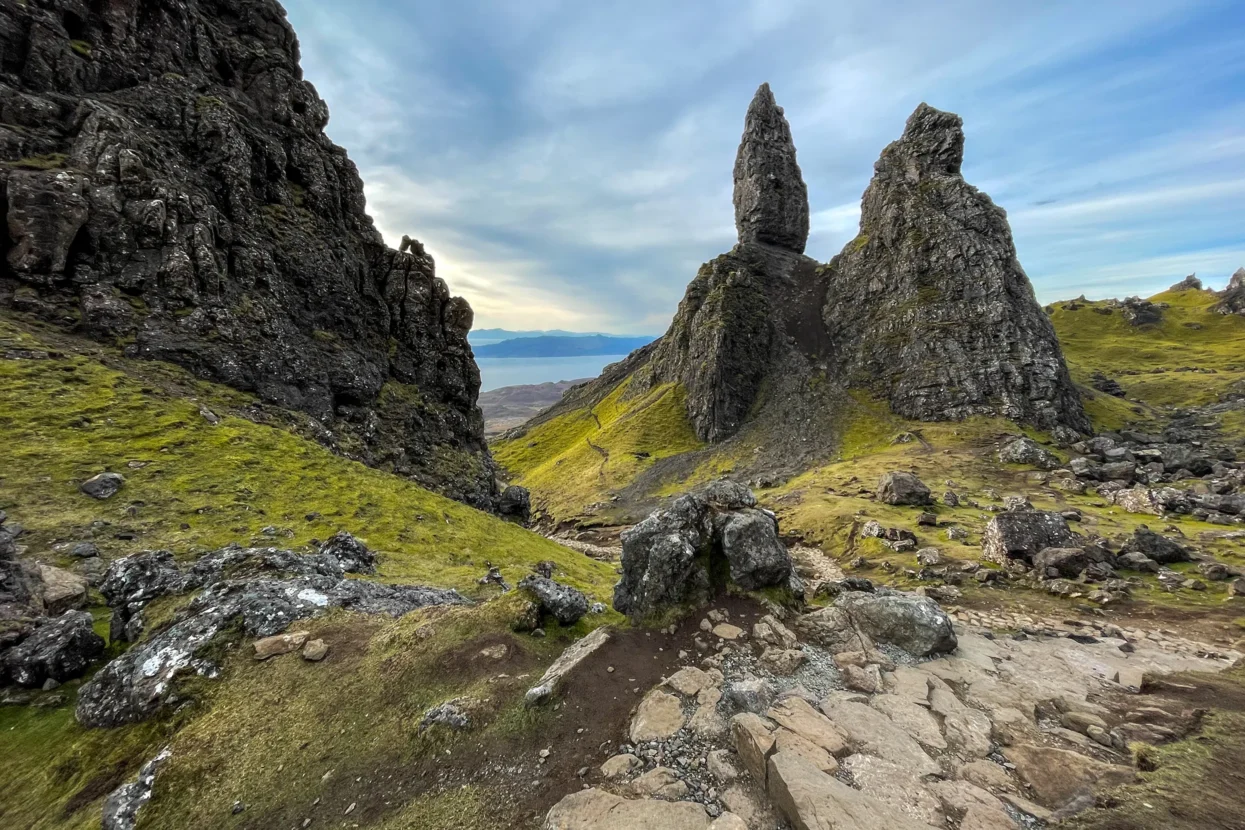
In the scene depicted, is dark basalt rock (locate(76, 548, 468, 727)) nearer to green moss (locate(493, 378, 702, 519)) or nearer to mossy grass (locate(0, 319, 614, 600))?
mossy grass (locate(0, 319, 614, 600))

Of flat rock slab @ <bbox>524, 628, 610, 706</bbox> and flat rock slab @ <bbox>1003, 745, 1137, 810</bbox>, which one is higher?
flat rock slab @ <bbox>524, 628, 610, 706</bbox>

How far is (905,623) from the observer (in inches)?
733

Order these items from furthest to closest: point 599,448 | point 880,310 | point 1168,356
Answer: point 1168,356
point 599,448
point 880,310

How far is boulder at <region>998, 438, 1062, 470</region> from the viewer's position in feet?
254

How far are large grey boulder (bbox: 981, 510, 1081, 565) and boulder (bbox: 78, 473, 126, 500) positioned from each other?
6457cm

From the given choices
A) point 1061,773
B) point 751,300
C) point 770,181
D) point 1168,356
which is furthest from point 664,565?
point 1168,356

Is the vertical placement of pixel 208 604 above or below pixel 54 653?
above

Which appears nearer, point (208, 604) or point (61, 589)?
point (208, 604)

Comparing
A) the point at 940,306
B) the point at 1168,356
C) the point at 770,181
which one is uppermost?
the point at 770,181

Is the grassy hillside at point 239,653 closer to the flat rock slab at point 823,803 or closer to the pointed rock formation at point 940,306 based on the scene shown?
the flat rock slab at point 823,803

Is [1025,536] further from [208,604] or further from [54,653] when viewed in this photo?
[54,653]

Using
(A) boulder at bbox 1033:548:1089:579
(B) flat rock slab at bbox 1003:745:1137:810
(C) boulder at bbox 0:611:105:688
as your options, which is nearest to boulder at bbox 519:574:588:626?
(B) flat rock slab at bbox 1003:745:1137:810

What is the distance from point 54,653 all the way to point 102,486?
20.9m

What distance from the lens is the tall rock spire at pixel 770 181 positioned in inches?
6944
